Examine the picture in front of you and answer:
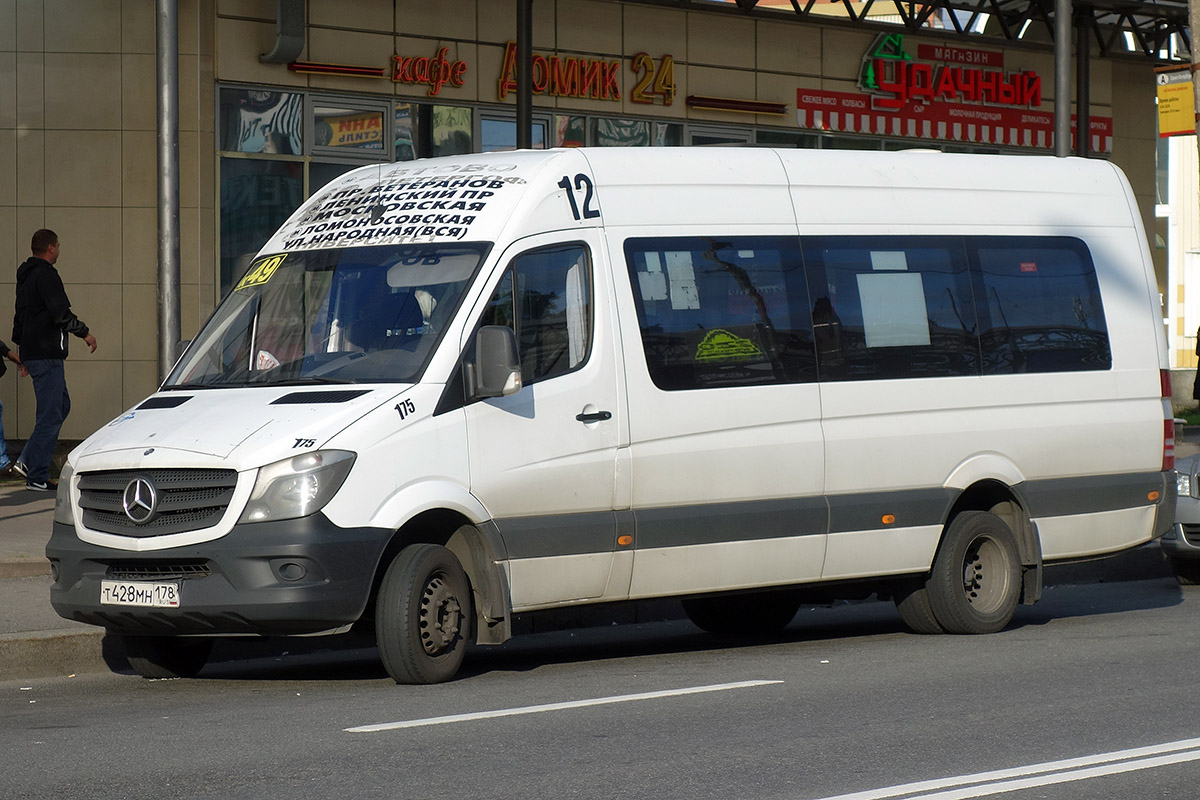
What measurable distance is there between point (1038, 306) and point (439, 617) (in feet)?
14.2

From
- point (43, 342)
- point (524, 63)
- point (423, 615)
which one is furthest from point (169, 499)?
point (524, 63)

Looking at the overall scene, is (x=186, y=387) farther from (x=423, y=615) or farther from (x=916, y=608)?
(x=916, y=608)

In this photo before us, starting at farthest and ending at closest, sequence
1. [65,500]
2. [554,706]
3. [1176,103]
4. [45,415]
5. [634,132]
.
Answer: [634,132] < [1176,103] < [45,415] < [65,500] < [554,706]

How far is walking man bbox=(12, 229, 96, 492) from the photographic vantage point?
48.7 ft

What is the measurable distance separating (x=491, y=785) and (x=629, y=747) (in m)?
0.82

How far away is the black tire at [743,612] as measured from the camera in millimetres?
10906

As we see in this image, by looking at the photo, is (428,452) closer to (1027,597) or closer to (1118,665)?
(1118,665)

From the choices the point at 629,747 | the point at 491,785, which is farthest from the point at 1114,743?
the point at 491,785

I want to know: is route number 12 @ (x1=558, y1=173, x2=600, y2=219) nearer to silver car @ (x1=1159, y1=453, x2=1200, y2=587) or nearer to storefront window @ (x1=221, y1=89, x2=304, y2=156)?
silver car @ (x1=1159, y1=453, x2=1200, y2=587)

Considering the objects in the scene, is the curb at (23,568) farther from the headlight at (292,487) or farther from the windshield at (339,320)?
the headlight at (292,487)

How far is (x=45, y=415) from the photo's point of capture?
14.8 metres

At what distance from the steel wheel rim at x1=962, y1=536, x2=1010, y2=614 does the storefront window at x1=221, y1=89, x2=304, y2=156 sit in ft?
39.1

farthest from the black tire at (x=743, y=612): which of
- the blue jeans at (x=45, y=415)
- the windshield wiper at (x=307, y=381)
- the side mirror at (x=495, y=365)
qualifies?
the blue jeans at (x=45, y=415)

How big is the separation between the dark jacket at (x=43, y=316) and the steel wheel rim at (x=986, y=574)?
7.79 m
